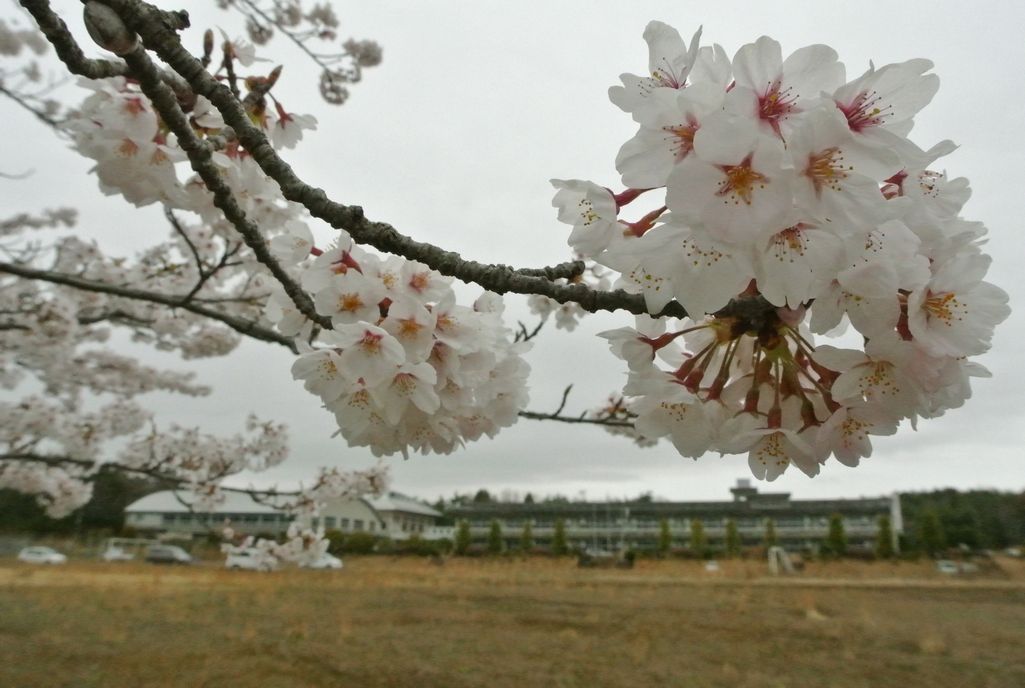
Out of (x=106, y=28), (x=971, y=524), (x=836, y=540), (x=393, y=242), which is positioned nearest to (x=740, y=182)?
(x=393, y=242)

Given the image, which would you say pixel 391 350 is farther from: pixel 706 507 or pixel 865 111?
pixel 706 507

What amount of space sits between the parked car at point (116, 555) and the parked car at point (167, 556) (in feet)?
3.33

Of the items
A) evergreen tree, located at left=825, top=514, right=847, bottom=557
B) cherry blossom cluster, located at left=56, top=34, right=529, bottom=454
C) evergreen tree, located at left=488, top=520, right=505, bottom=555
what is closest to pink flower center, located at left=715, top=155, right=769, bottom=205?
cherry blossom cluster, located at left=56, top=34, right=529, bottom=454

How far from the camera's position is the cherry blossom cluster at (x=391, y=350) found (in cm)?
101

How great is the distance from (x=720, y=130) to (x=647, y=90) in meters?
0.17

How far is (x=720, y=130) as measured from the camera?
561 mm

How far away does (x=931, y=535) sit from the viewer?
28828mm

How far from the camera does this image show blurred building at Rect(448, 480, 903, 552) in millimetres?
34812

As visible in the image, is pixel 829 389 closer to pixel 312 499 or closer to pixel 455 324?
pixel 455 324

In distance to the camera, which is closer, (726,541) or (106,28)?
(106,28)

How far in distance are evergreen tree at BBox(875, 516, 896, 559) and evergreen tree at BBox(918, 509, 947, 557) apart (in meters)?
1.80

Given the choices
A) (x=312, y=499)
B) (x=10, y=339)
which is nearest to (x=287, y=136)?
(x=10, y=339)

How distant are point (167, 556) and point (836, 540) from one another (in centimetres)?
2863

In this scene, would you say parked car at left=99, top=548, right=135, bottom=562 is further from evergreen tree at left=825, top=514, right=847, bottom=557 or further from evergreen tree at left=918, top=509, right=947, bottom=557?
evergreen tree at left=918, top=509, right=947, bottom=557
